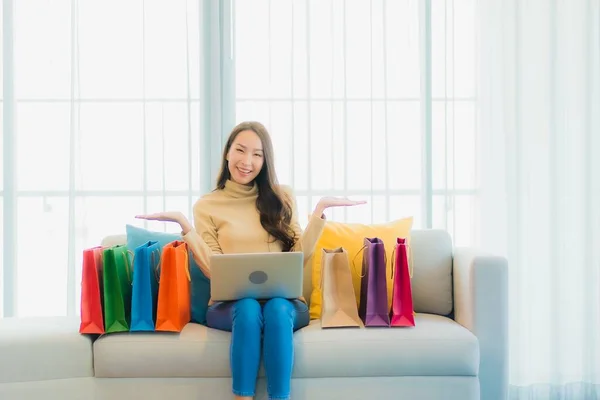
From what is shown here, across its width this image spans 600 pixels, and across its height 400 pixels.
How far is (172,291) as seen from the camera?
2428 millimetres

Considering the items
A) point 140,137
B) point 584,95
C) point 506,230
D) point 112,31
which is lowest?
point 506,230

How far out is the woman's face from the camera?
9.01 feet

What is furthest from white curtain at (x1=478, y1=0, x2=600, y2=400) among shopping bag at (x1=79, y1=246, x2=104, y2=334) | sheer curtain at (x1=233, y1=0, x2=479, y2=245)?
shopping bag at (x1=79, y1=246, x2=104, y2=334)

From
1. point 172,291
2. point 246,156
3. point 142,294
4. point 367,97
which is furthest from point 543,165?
point 142,294

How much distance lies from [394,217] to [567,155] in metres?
0.92

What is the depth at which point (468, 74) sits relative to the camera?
337 cm

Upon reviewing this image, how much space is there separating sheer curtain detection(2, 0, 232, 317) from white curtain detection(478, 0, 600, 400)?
4.60 ft

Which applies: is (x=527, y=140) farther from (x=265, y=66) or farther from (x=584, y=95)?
(x=265, y=66)

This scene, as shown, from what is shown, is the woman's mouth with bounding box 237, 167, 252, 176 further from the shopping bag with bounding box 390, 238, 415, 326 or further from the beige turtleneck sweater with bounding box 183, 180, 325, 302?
the shopping bag with bounding box 390, 238, 415, 326

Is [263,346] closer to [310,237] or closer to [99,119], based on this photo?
[310,237]

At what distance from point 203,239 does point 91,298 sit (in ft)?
1.65

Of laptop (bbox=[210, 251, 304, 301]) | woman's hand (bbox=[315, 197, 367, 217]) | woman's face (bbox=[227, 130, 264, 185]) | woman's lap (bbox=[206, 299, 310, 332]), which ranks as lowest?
woman's lap (bbox=[206, 299, 310, 332])

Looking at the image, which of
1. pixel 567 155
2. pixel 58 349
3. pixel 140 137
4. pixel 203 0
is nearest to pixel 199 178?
pixel 140 137

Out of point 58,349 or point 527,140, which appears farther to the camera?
point 527,140
